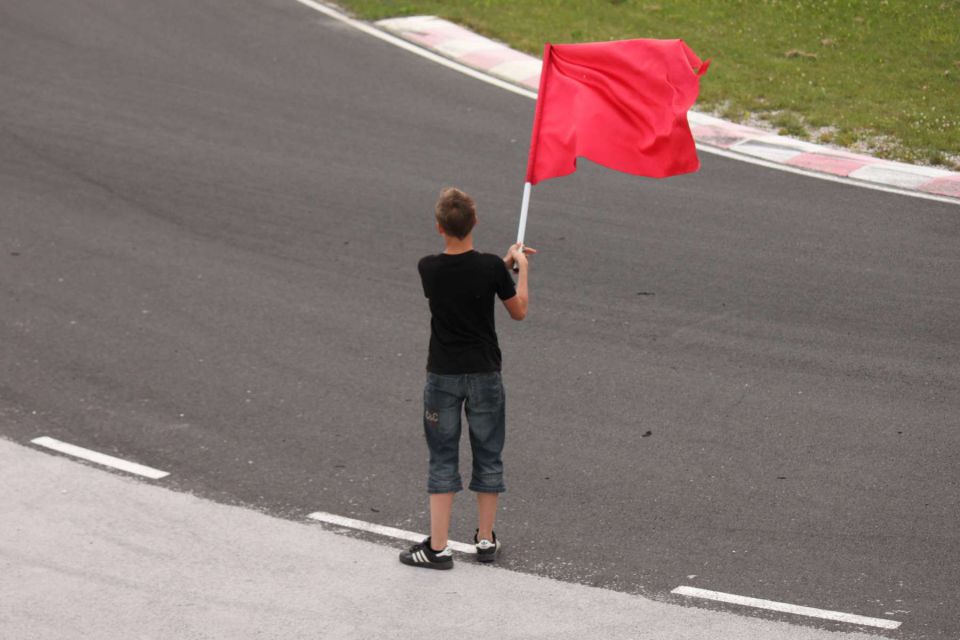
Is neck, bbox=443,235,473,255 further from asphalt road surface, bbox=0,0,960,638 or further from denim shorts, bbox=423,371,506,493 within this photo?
asphalt road surface, bbox=0,0,960,638

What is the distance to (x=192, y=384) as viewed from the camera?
8.66 m

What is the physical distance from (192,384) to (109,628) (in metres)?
2.83

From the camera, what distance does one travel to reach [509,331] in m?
9.49

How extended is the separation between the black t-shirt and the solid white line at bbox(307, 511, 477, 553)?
0.98 m

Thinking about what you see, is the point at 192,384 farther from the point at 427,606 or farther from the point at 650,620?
the point at 650,620

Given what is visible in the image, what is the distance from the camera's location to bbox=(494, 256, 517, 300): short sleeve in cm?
637

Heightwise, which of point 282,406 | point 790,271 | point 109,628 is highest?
point 790,271

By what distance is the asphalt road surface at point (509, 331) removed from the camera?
7.07 metres

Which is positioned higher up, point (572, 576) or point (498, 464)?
point (498, 464)

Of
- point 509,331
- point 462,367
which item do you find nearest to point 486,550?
point 462,367

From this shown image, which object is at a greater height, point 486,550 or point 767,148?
point 767,148

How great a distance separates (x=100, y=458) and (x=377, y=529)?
6.12 ft

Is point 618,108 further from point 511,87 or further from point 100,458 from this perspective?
point 511,87

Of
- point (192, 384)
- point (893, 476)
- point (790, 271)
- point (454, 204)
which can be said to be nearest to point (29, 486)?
point (192, 384)
